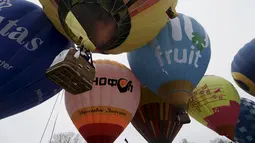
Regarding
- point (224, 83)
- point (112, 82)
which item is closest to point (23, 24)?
point (112, 82)

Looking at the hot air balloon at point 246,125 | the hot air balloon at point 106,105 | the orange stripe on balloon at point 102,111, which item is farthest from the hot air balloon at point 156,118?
the hot air balloon at point 246,125

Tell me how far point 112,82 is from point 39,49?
197cm

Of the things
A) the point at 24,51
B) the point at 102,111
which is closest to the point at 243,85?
the point at 102,111

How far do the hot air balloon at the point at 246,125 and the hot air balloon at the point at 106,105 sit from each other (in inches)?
154

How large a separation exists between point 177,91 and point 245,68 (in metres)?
3.51

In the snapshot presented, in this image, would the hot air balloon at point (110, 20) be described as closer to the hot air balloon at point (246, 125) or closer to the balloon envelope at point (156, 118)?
the balloon envelope at point (156, 118)

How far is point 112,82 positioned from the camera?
7.76 metres

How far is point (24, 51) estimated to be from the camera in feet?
20.7

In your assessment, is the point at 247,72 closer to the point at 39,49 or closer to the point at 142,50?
the point at 142,50

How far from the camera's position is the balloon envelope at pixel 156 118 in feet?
28.4

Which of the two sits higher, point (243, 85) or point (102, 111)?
point (102, 111)

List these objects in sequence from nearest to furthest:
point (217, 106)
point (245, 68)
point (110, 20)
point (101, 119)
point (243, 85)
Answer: point (110, 20) → point (101, 119) → point (217, 106) → point (245, 68) → point (243, 85)

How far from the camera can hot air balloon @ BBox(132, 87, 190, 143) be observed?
28.4 ft

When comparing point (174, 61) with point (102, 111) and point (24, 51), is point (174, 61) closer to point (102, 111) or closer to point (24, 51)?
point (102, 111)
